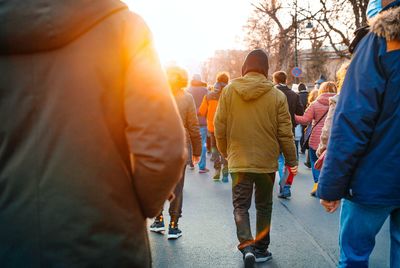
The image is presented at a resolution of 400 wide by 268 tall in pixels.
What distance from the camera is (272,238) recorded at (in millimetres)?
5273

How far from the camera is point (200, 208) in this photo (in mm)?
6820

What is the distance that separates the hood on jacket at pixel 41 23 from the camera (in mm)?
1646

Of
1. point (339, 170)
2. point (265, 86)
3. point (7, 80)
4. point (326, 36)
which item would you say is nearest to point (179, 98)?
point (265, 86)

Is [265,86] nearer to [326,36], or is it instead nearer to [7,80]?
[7,80]

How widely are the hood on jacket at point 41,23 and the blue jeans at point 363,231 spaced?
6.24ft

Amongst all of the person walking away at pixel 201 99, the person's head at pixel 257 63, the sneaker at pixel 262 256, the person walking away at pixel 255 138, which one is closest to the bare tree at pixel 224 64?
the person walking away at pixel 201 99

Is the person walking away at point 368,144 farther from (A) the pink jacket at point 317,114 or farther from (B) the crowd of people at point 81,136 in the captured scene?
(A) the pink jacket at point 317,114

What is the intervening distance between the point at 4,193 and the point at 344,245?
198 cm

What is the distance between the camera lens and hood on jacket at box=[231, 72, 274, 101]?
170 inches

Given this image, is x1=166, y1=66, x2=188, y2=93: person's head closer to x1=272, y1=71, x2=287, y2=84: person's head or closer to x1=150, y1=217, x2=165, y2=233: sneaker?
x1=150, y1=217, x2=165, y2=233: sneaker

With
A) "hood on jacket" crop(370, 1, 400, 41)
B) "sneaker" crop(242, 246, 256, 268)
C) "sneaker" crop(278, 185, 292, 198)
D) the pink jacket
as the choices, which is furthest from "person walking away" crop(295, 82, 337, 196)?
"hood on jacket" crop(370, 1, 400, 41)

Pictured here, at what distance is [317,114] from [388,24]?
15.6 ft

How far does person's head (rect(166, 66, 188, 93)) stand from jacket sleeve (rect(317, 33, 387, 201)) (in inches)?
114

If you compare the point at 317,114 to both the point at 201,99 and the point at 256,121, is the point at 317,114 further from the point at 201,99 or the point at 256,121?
the point at 201,99
